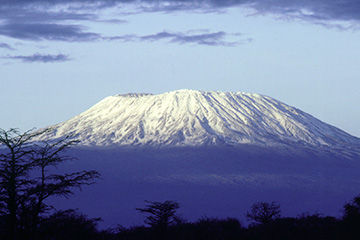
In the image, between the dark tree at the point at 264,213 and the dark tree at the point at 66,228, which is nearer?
the dark tree at the point at 66,228

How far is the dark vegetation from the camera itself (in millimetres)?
20625

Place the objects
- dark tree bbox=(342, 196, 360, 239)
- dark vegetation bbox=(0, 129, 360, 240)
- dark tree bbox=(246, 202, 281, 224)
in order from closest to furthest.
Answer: dark vegetation bbox=(0, 129, 360, 240) < dark tree bbox=(342, 196, 360, 239) < dark tree bbox=(246, 202, 281, 224)

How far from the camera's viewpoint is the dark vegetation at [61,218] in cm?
2062

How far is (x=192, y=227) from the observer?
66188mm

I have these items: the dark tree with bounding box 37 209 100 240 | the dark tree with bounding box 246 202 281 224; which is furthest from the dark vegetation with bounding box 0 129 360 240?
the dark tree with bounding box 246 202 281 224

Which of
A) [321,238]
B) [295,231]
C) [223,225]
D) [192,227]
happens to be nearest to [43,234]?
[321,238]

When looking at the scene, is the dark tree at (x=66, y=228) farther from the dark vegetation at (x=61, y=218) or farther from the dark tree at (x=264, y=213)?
the dark tree at (x=264, y=213)

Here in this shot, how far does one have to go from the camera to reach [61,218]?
3800cm

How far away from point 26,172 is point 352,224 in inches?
914

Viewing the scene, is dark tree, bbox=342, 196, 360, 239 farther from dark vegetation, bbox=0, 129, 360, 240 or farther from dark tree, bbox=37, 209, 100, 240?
dark tree, bbox=37, 209, 100, 240

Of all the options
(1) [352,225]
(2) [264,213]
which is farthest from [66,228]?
(2) [264,213]

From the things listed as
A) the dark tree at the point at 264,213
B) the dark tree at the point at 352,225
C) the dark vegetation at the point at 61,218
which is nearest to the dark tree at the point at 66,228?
the dark vegetation at the point at 61,218

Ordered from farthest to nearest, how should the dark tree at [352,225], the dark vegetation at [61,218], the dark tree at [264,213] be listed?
the dark tree at [264,213] < the dark tree at [352,225] < the dark vegetation at [61,218]

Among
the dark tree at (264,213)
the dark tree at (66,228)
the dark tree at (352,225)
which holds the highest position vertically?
the dark tree at (264,213)
